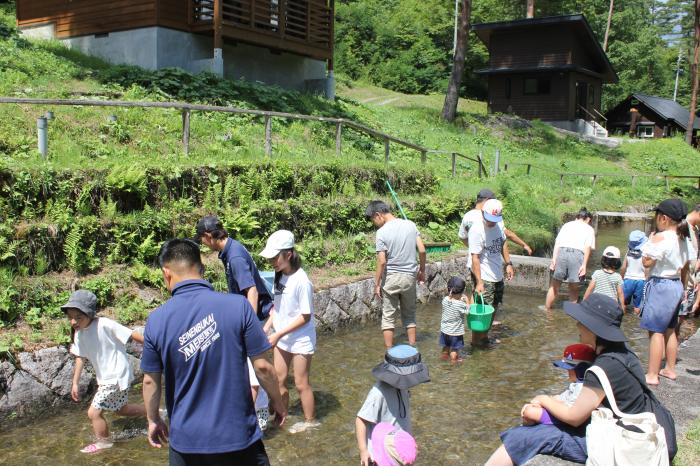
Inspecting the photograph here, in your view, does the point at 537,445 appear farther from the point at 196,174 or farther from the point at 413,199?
the point at 413,199

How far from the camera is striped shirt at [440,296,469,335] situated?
716 centimetres

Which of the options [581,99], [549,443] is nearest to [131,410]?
[549,443]

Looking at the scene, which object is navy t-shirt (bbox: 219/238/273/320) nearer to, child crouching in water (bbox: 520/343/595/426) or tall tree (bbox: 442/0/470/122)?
child crouching in water (bbox: 520/343/595/426)

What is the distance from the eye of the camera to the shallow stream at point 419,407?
5.00 m

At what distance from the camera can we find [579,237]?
9.06m

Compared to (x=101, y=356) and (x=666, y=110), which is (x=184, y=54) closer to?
(x=101, y=356)

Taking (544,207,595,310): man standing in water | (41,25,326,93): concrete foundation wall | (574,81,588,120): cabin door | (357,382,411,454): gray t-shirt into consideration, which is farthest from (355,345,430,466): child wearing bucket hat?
(574,81,588,120): cabin door

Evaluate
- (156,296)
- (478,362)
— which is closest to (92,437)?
(156,296)

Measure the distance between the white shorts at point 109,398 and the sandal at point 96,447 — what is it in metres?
0.32

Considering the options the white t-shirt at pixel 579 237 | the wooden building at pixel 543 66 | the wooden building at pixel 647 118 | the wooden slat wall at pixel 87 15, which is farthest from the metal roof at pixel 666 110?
the white t-shirt at pixel 579 237

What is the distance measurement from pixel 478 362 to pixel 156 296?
166 inches

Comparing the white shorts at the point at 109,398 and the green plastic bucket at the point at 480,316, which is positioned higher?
the green plastic bucket at the point at 480,316

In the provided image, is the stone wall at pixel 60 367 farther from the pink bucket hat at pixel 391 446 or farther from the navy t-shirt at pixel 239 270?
the pink bucket hat at pixel 391 446

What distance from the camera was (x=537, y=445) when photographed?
3727 millimetres
